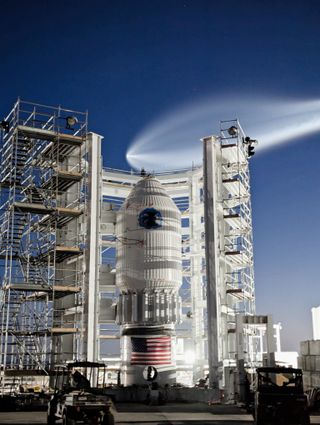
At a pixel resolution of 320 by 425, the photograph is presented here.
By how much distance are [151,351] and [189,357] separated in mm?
14727

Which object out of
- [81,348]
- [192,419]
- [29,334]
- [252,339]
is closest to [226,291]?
[252,339]

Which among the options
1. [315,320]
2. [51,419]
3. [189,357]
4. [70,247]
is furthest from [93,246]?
[315,320]

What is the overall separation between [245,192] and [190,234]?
25.7ft

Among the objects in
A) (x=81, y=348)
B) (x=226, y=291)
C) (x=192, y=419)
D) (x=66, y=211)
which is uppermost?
(x=66, y=211)

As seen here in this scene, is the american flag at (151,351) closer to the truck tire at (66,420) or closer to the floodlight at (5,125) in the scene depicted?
the floodlight at (5,125)

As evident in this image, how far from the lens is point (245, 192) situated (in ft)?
175

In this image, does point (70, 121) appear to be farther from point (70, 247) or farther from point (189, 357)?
point (189, 357)

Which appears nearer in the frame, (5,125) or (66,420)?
(66,420)

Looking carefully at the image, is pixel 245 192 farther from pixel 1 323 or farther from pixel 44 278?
pixel 1 323

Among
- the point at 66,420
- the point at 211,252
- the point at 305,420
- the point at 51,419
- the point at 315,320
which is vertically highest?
the point at 211,252

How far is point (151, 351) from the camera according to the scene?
41250 mm

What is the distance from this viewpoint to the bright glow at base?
179 ft

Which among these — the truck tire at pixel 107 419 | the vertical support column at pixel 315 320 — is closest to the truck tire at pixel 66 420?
the truck tire at pixel 107 419

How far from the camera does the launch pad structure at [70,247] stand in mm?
42250
